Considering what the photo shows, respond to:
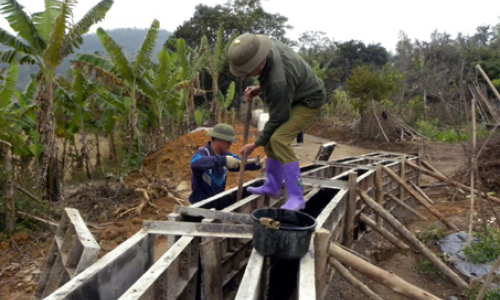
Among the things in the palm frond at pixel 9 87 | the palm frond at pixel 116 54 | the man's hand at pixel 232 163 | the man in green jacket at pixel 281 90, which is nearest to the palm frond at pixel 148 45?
the palm frond at pixel 116 54

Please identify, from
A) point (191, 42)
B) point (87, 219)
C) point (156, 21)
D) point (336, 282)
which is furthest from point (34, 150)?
point (191, 42)

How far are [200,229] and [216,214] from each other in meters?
0.26

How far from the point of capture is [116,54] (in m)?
9.71

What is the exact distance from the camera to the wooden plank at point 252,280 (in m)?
2.30

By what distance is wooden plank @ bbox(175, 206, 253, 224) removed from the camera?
3249 millimetres

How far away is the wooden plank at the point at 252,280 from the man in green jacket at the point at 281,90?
3.29 ft

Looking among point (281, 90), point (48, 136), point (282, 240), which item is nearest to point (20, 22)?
point (48, 136)

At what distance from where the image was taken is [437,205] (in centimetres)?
934

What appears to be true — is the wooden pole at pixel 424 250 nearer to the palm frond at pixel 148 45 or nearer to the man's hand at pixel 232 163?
the man's hand at pixel 232 163

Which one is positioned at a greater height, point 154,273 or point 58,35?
point 58,35

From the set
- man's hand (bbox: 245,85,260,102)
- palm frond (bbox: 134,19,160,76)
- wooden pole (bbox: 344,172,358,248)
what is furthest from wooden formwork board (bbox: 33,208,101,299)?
palm frond (bbox: 134,19,160,76)

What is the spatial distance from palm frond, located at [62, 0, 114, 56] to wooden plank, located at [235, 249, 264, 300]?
6669 millimetres

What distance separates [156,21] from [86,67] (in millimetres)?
2039

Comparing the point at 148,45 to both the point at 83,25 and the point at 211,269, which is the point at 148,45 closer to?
the point at 83,25
